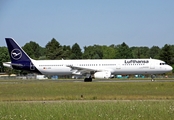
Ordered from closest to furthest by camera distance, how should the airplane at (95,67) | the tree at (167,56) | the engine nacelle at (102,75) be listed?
the engine nacelle at (102,75) < the airplane at (95,67) < the tree at (167,56)

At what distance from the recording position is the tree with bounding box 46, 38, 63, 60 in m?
147

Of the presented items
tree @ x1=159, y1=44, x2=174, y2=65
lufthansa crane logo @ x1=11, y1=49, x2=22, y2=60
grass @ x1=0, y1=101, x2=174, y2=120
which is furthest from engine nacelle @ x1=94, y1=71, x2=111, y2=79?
tree @ x1=159, y1=44, x2=174, y2=65

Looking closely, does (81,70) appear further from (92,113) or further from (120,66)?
(92,113)

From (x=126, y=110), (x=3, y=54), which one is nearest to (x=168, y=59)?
(x=3, y=54)

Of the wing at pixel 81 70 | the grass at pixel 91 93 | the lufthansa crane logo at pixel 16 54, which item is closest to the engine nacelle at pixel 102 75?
the wing at pixel 81 70

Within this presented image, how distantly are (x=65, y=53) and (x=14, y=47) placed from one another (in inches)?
3417

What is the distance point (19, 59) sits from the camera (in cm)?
6291

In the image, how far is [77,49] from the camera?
18350 centimetres

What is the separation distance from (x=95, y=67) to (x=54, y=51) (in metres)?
93.8

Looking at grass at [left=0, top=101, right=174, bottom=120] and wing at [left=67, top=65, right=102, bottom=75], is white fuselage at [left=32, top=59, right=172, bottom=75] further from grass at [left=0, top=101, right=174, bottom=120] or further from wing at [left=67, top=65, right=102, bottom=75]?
grass at [left=0, top=101, right=174, bottom=120]

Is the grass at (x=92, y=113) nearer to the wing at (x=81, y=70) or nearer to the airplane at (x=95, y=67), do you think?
the airplane at (x=95, y=67)

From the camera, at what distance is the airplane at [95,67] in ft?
192

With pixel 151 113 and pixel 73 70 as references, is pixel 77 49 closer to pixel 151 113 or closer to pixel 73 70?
pixel 73 70

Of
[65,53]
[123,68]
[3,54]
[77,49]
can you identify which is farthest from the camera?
[77,49]
